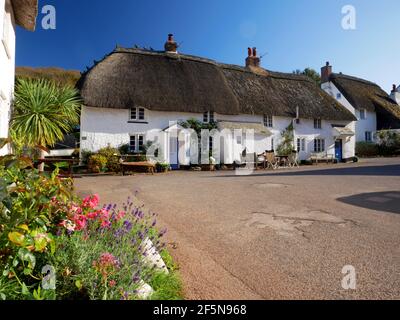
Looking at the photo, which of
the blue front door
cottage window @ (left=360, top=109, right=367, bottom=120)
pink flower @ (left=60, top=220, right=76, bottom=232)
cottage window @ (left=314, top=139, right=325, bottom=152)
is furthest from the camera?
cottage window @ (left=360, top=109, right=367, bottom=120)

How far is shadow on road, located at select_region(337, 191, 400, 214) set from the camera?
648 centimetres

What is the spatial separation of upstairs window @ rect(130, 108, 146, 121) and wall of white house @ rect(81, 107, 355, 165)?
278mm

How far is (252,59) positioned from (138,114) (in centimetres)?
1340

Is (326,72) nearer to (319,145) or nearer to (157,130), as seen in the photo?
(319,145)

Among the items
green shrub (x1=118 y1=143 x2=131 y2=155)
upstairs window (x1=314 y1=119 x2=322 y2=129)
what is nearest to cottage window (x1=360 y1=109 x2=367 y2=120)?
upstairs window (x1=314 y1=119 x2=322 y2=129)

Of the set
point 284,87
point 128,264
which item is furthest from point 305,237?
point 284,87

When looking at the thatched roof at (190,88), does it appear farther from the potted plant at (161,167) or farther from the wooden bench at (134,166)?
the wooden bench at (134,166)

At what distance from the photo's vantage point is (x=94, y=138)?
17531mm

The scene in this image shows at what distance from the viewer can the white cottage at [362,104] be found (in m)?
34.7

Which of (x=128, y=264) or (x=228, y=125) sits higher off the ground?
(x=228, y=125)

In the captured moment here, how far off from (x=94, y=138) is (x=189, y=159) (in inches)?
245

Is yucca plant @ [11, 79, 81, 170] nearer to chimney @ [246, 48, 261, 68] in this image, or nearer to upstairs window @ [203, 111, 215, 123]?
upstairs window @ [203, 111, 215, 123]

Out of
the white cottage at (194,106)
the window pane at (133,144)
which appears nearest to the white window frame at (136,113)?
the white cottage at (194,106)
